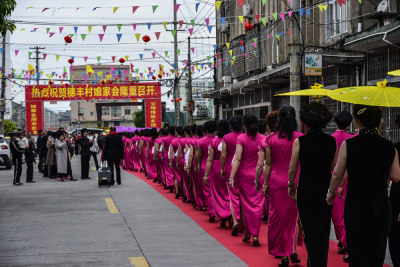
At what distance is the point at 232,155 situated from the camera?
28.7ft

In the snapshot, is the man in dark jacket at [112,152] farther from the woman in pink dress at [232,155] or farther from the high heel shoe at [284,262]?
the high heel shoe at [284,262]

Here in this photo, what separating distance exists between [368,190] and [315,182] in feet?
2.93

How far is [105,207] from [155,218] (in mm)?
2010

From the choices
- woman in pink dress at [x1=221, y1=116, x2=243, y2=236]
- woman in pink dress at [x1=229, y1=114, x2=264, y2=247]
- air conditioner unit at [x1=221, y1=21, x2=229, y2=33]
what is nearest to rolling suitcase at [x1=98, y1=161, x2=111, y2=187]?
woman in pink dress at [x1=221, y1=116, x2=243, y2=236]

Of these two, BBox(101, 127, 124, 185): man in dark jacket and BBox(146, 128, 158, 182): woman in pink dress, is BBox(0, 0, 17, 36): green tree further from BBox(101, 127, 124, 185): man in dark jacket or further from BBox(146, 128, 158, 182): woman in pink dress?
BBox(146, 128, 158, 182): woman in pink dress

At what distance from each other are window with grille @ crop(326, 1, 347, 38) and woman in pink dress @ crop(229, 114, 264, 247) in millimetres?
11049

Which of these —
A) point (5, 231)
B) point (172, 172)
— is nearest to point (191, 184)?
point (172, 172)

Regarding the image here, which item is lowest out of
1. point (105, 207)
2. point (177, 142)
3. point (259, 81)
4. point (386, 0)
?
point (105, 207)

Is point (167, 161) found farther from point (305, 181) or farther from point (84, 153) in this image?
point (305, 181)

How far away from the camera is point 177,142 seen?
44.7ft

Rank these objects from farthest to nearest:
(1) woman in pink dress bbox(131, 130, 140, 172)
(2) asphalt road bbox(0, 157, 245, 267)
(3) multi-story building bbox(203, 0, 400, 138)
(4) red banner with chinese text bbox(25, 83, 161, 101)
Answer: (4) red banner with chinese text bbox(25, 83, 161, 101) → (1) woman in pink dress bbox(131, 130, 140, 172) → (3) multi-story building bbox(203, 0, 400, 138) → (2) asphalt road bbox(0, 157, 245, 267)

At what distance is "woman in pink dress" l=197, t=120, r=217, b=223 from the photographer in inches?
385

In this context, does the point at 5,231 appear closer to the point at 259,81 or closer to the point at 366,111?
the point at 366,111

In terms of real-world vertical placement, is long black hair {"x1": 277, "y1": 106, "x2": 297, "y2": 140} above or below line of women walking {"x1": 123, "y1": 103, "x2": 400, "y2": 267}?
above
